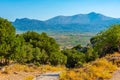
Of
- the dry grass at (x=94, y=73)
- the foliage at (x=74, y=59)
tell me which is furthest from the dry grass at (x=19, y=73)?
the foliage at (x=74, y=59)

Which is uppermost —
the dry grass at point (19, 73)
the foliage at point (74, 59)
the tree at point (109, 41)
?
the tree at point (109, 41)

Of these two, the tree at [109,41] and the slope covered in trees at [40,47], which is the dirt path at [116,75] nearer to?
the slope covered in trees at [40,47]

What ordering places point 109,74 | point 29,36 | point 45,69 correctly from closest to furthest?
point 109,74 < point 45,69 < point 29,36

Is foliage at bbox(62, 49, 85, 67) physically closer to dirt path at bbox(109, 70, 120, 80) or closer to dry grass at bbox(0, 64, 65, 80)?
dry grass at bbox(0, 64, 65, 80)

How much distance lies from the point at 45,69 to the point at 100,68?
1505 cm

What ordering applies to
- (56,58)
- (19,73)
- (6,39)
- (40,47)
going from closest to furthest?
1. (19,73)
2. (6,39)
3. (40,47)
4. (56,58)

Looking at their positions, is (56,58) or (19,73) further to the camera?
(56,58)

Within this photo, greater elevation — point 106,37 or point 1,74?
point 106,37

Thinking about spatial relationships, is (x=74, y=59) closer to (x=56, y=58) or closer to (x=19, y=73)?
(x=56, y=58)

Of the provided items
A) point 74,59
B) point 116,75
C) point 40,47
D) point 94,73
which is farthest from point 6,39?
point 74,59

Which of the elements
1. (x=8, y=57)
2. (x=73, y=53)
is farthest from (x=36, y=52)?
(x=73, y=53)

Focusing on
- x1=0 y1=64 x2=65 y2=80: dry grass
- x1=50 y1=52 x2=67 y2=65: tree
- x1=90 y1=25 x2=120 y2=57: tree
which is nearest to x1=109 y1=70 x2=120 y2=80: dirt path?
x1=90 y1=25 x2=120 y2=57: tree

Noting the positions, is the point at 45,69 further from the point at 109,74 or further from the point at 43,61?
the point at 43,61

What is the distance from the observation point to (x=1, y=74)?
3778 centimetres
